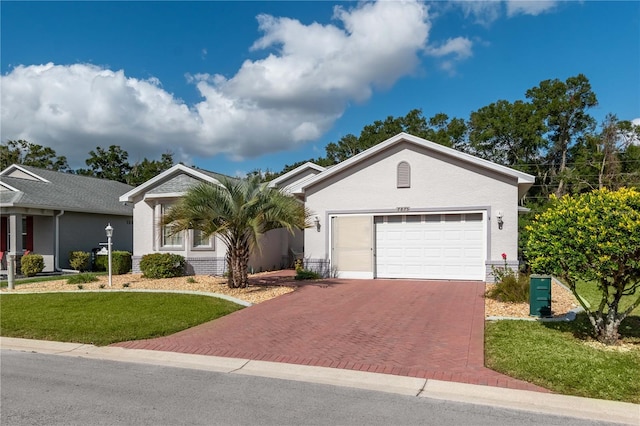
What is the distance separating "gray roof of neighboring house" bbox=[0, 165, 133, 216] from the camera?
18.1m

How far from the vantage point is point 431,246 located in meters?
15.3

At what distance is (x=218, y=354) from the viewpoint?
6.92 meters

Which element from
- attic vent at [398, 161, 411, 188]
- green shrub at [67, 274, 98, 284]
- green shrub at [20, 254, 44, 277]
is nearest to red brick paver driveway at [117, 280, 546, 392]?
attic vent at [398, 161, 411, 188]

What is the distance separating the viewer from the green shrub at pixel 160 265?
15.8 m

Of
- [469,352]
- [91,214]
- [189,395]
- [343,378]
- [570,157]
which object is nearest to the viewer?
[189,395]

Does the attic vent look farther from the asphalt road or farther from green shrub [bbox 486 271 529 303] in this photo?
the asphalt road

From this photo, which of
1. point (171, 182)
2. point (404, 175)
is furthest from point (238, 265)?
point (404, 175)

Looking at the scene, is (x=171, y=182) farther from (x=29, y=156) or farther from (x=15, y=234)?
(x=29, y=156)

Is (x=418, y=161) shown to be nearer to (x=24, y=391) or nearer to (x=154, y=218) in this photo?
(x=154, y=218)

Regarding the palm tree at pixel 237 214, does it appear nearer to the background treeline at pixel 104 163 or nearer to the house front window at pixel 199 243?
the house front window at pixel 199 243

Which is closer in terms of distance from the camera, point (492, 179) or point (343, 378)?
point (343, 378)

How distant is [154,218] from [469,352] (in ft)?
45.9

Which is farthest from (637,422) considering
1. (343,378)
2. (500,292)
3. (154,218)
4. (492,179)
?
(154,218)

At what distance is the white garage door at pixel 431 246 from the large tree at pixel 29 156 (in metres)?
41.9
